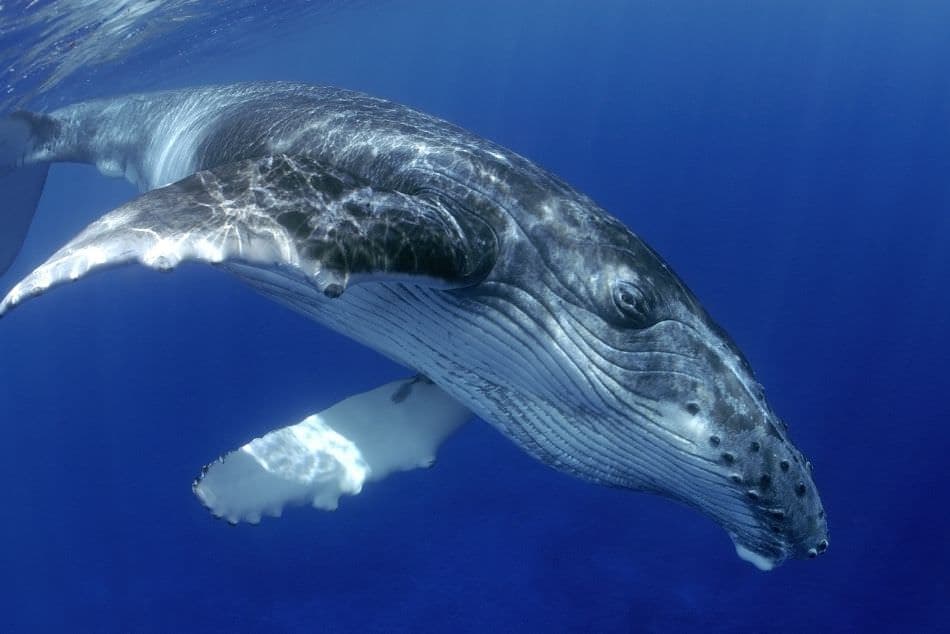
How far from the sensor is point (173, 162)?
9.27 metres

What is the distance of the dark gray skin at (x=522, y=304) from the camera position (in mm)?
4266

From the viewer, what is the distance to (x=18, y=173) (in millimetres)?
13359

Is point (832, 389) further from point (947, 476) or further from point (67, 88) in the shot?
point (67, 88)

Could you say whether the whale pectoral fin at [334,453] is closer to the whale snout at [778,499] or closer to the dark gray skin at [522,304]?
the dark gray skin at [522,304]

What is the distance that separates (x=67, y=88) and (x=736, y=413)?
37221mm

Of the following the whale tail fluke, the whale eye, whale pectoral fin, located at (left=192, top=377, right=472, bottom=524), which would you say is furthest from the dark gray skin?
the whale tail fluke

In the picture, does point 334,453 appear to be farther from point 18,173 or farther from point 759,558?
point 18,173

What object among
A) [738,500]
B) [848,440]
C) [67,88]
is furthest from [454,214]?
[67,88]

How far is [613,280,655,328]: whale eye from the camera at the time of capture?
4797 millimetres

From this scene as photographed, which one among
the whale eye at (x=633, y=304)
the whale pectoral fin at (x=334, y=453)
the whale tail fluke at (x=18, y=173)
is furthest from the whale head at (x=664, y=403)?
the whale tail fluke at (x=18, y=173)

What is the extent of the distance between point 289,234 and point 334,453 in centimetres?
342

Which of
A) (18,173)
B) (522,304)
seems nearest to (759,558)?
(522,304)

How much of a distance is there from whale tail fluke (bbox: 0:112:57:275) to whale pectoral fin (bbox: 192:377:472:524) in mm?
9291

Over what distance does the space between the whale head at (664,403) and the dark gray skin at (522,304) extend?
0.01 m
